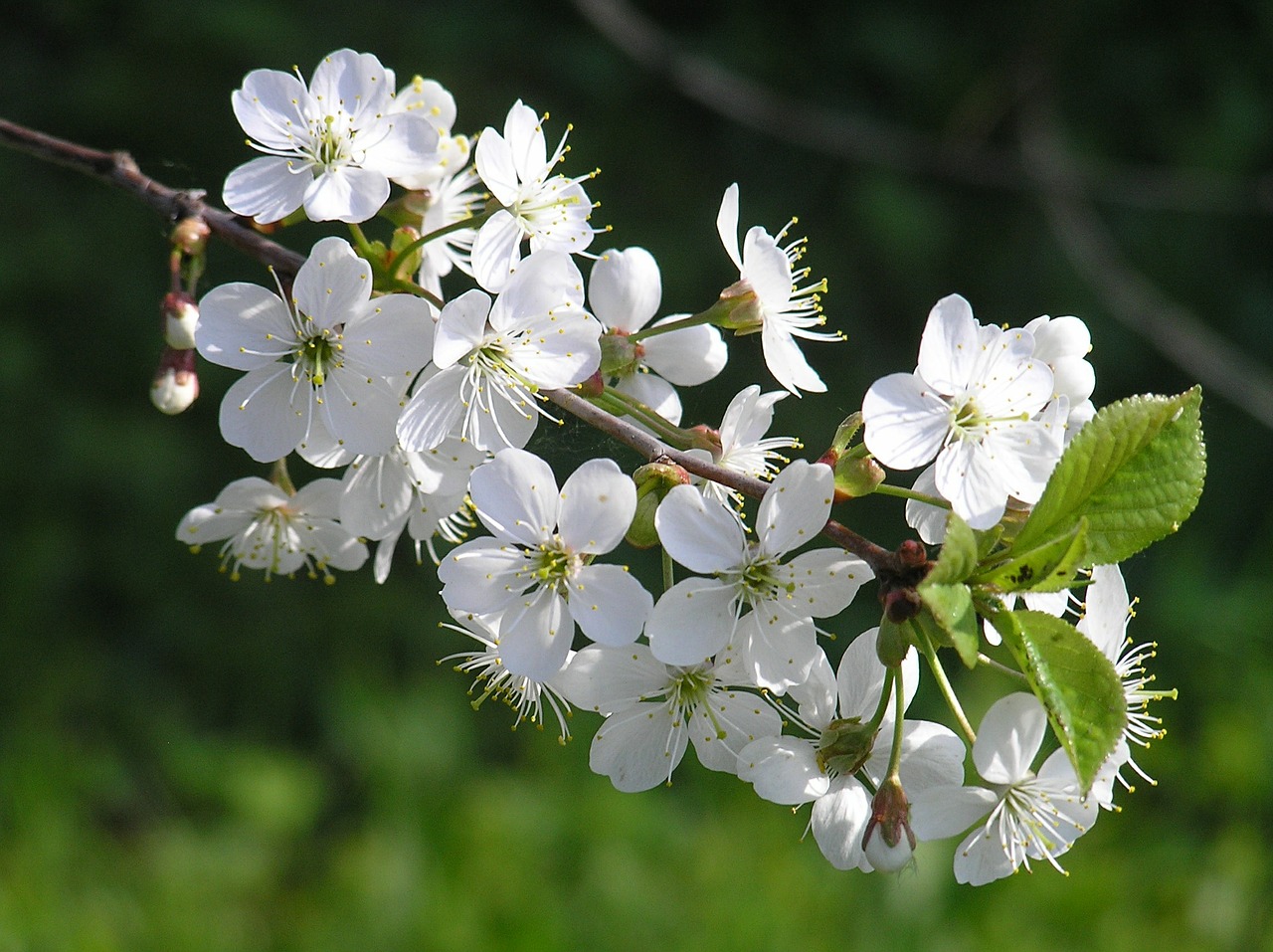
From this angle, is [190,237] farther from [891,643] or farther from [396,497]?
[891,643]

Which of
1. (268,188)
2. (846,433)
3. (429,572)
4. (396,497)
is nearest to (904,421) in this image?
(846,433)

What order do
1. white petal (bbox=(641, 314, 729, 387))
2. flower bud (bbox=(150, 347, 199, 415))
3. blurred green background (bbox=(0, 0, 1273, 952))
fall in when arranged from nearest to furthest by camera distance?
1. flower bud (bbox=(150, 347, 199, 415))
2. white petal (bbox=(641, 314, 729, 387))
3. blurred green background (bbox=(0, 0, 1273, 952))

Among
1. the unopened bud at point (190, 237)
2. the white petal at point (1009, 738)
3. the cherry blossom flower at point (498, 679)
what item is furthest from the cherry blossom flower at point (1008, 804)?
the unopened bud at point (190, 237)

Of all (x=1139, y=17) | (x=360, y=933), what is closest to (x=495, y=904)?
(x=360, y=933)

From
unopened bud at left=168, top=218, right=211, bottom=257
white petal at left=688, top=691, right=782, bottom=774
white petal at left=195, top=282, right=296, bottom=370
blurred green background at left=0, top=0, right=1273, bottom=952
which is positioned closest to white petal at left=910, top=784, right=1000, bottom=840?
white petal at left=688, top=691, right=782, bottom=774

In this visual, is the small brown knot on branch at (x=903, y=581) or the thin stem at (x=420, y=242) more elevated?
the small brown knot on branch at (x=903, y=581)

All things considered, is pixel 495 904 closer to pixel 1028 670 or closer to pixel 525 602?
pixel 525 602

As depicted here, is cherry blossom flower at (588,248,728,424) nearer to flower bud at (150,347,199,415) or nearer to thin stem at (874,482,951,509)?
thin stem at (874,482,951,509)

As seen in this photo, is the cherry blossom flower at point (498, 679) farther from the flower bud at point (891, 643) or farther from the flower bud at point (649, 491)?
the flower bud at point (891, 643)
